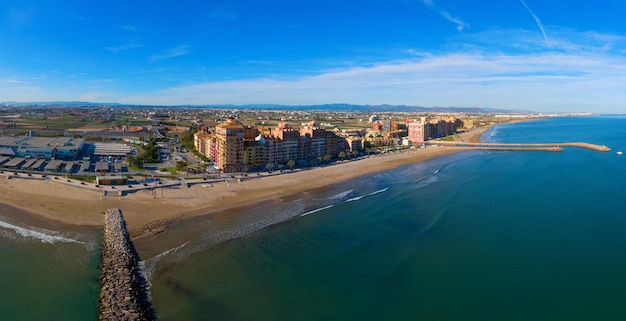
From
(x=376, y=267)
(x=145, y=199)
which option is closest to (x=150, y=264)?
(x=376, y=267)

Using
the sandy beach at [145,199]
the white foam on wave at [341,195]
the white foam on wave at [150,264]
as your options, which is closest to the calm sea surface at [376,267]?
the white foam on wave at [150,264]

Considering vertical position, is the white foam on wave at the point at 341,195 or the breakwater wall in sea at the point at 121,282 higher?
the white foam on wave at the point at 341,195

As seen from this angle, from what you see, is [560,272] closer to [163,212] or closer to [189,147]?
[163,212]

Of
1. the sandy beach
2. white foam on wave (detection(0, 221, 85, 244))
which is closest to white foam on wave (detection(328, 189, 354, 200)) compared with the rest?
the sandy beach

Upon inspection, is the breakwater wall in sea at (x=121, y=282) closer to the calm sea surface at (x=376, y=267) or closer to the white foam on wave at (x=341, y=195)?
the calm sea surface at (x=376, y=267)

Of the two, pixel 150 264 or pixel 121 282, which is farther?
pixel 150 264

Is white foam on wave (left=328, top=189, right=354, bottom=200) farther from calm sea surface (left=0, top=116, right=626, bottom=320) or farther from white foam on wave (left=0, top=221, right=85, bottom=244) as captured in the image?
white foam on wave (left=0, top=221, right=85, bottom=244)

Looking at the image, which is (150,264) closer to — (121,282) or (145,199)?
(121,282)
